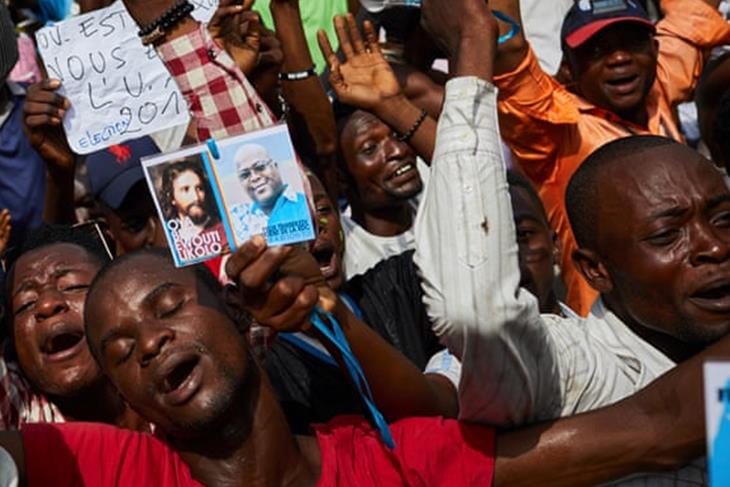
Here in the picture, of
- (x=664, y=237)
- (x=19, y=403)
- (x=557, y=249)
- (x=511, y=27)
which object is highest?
(x=664, y=237)

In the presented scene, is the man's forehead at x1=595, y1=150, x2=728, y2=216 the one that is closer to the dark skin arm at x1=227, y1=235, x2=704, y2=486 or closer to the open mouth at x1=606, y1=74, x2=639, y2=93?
the dark skin arm at x1=227, y1=235, x2=704, y2=486

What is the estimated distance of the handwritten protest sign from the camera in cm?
407

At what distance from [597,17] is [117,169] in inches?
68.6

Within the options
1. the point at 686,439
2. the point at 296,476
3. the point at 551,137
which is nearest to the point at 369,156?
the point at 551,137

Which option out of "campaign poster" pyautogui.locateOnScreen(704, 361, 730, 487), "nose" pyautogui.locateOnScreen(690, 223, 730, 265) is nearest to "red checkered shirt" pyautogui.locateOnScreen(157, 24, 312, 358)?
"nose" pyautogui.locateOnScreen(690, 223, 730, 265)

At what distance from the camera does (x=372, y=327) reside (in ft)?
12.4

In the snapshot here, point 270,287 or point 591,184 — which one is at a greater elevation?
point 270,287

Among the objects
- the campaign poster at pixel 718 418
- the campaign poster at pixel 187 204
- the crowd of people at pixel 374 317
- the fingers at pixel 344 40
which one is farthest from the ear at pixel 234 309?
the campaign poster at pixel 718 418

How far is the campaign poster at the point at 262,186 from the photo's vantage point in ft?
8.76

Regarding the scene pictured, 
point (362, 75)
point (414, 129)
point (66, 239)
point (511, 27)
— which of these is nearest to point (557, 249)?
point (511, 27)

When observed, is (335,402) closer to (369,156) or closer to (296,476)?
(296,476)

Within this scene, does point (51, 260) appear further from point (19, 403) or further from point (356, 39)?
point (356, 39)

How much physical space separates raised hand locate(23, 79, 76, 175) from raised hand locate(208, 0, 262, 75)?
49cm

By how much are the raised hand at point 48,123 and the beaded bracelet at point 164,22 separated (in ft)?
2.19
